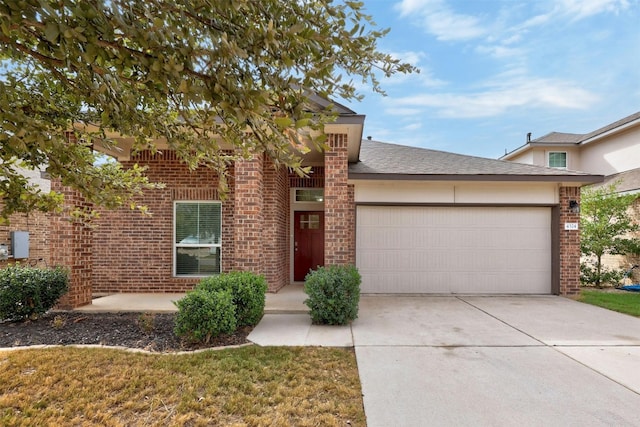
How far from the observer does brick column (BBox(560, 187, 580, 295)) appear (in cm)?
797

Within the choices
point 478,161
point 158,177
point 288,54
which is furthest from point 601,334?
point 158,177

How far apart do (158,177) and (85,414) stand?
603 cm

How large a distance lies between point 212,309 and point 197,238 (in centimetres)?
398

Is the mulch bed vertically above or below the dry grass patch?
below

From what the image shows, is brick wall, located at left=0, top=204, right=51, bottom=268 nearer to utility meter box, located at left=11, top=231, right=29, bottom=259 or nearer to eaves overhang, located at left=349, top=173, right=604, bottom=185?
utility meter box, located at left=11, top=231, right=29, bottom=259

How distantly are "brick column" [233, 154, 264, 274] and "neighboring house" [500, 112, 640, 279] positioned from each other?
1039cm

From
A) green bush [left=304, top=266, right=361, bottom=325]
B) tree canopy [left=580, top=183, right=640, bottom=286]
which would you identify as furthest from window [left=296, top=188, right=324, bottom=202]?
tree canopy [left=580, top=183, right=640, bottom=286]

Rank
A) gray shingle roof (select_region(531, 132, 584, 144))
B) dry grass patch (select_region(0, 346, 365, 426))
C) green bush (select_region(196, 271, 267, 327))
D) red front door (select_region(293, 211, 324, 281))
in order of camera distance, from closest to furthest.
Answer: dry grass patch (select_region(0, 346, 365, 426)), green bush (select_region(196, 271, 267, 327)), red front door (select_region(293, 211, 324, 281)), gray shingle roof (select_region(531, 132, 584, 144))

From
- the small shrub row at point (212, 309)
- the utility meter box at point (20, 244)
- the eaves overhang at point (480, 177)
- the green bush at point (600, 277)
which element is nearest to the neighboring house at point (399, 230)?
the eaves overhang at point (480, 177)

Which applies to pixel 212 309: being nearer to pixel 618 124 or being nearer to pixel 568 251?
pixel 568 251

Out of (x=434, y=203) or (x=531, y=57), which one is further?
(x=531, y=57)

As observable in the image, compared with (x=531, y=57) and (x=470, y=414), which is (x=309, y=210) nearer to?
(x=470, y=414)

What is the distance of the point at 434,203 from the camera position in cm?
807

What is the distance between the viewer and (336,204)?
6.64 m
